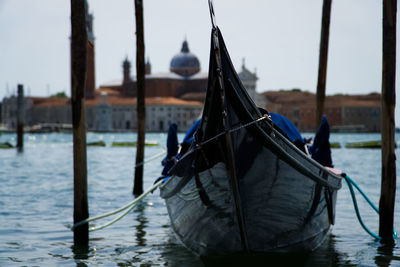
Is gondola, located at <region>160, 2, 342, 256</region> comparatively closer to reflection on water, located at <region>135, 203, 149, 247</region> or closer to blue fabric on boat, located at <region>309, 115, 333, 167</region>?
blue fabric on boat, located at <region>309, 115, 333, 167</region>

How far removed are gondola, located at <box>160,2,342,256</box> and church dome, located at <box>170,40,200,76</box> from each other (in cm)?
7403

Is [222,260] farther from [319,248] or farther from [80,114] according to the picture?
[80,114]

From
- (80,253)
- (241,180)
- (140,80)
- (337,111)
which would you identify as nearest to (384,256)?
(241,180)

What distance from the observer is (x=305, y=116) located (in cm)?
7519

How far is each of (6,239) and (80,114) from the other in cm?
170

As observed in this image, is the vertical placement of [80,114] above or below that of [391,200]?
above

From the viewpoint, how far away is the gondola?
13.1 ft

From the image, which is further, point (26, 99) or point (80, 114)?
point (26, 99)

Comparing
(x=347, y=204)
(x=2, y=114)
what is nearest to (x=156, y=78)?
(x=2, y=114)

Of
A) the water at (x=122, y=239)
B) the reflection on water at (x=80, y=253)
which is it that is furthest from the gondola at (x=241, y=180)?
the reflection on water at (x=80, y=253)

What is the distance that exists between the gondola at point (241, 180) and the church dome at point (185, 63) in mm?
74031

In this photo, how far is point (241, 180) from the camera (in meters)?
4.10

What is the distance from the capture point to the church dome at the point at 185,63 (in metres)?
78.4

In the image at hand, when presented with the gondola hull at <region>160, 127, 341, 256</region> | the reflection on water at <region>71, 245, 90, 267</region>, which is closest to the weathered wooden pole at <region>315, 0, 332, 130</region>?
the gondola hull at <region>160, 127, 341, 256</region>
